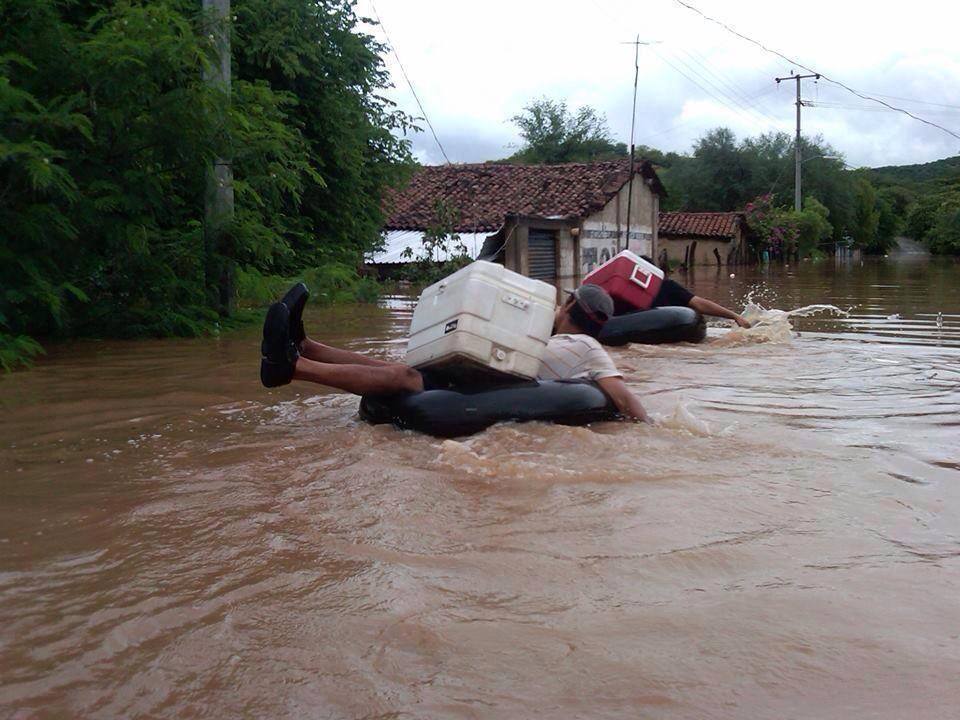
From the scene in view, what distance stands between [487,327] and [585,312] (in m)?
1.35

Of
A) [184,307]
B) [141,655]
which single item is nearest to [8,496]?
[141,655]

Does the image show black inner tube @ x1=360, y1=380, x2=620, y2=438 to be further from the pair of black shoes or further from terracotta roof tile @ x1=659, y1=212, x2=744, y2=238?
terracotta roof tile @ x1=659, y1=212, x2=744, y2=238

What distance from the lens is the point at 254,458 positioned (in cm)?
544

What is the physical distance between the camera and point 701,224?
156ft

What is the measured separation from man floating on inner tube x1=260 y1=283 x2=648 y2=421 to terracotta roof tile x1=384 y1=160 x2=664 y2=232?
2004 cm

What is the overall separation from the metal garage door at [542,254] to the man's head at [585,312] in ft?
66.8

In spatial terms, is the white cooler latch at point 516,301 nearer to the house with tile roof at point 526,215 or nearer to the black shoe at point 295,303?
the black shoe at point 295,303

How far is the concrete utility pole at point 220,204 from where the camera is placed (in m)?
10.6

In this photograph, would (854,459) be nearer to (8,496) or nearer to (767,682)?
(767,682)

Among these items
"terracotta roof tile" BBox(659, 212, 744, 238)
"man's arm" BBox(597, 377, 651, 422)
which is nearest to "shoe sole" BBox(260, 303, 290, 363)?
"man's arm" BBox(597, 377, 651, 422)

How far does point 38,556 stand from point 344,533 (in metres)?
1.17

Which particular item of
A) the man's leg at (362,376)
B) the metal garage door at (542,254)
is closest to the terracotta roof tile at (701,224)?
the metal garage door at (542,254)

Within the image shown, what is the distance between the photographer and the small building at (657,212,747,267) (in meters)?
45.5

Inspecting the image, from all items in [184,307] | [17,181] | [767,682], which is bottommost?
[767,682]
